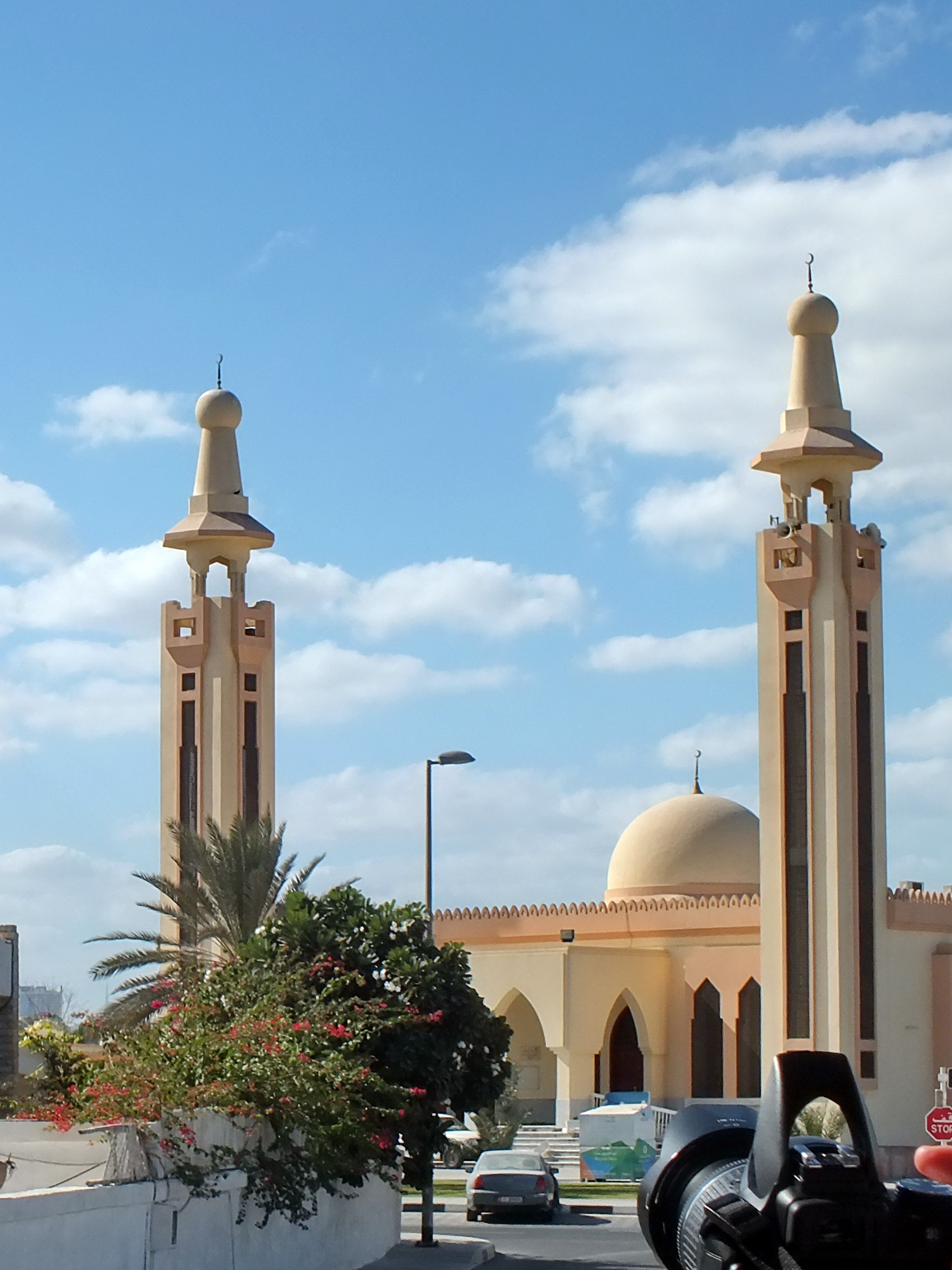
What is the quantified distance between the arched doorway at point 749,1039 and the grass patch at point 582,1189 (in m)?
7.81

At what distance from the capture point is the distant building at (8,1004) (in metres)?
20.1

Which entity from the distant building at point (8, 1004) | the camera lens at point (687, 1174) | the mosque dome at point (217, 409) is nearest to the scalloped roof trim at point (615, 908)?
the mosque dome at point (217, 409)

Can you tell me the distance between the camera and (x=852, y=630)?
38250 mm

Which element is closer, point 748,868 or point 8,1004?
point 8,1004

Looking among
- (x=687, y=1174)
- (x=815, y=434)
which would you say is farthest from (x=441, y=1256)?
(x=815, y=434)

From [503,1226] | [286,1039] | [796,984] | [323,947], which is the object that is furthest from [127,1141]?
[796,984]

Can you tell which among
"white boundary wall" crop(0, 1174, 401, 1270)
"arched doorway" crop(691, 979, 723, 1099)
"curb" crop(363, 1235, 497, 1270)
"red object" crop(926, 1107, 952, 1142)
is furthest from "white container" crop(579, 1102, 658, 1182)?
"red object" crop(926, 1107, 952, 1142)

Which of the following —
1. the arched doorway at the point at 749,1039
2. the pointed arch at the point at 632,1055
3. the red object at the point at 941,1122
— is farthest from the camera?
the pointed arch at the point at 632,1055

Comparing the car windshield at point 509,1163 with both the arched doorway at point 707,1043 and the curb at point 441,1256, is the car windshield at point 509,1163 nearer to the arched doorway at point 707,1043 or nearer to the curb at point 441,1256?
the curb at point 441,1256

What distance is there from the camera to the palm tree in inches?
1159

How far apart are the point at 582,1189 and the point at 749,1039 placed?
1017 centimetres

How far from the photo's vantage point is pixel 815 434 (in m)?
38.9

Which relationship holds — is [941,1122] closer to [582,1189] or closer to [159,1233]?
[159,1233]

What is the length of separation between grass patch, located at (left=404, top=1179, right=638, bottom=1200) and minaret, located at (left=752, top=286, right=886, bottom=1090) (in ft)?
14.3
